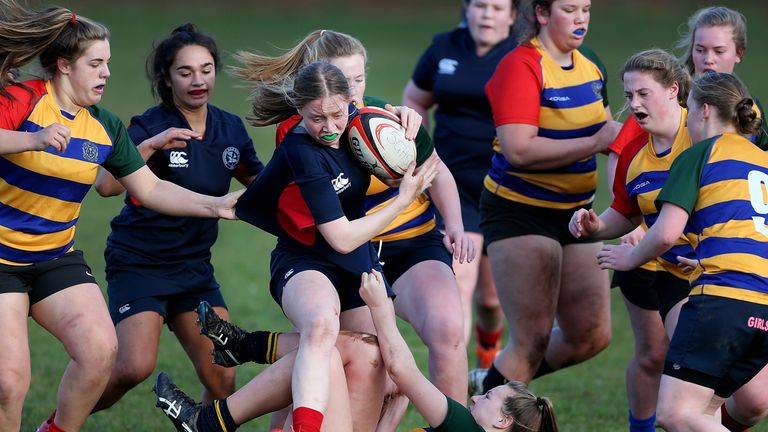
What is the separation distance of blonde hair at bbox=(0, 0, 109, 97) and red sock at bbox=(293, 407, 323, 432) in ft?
6.16

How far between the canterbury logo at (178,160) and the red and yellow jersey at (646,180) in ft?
7.05

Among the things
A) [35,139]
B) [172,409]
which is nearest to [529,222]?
[172,409]

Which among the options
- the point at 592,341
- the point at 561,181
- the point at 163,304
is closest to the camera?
the point at 163,304

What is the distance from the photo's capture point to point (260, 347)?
4.81m

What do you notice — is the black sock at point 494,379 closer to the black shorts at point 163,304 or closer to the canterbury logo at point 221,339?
the black shorts at point 163,304

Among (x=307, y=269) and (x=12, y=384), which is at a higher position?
(x=307, y=269)

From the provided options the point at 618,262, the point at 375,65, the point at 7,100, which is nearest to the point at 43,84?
the point at 7,100

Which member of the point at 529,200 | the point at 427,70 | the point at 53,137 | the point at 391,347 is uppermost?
the point at 53,137

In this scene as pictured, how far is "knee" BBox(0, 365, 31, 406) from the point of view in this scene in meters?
4.52

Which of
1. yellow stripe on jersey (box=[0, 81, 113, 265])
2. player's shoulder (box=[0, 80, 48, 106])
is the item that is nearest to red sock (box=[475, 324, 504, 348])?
yellow stripe on jersey (box=[0, 81, 113, 265])

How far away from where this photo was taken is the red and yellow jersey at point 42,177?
4629 mm

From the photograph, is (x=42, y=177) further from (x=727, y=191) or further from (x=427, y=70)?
(x=427, y=70)

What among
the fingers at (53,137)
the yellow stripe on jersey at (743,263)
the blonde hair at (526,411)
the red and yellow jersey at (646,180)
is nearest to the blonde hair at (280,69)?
the fingers at (53,137)

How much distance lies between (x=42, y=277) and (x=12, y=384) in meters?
0.50
